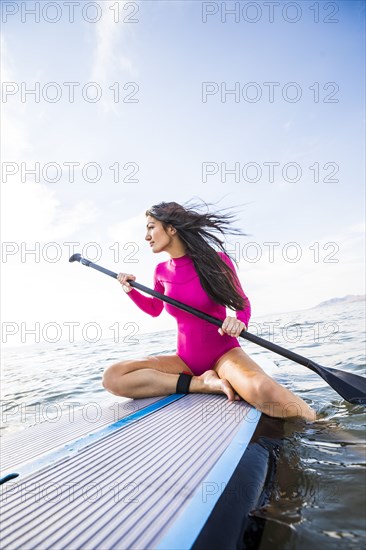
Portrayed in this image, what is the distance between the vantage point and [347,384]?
2598mm

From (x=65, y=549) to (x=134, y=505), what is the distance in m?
0.26

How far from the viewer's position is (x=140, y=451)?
5.27 feet

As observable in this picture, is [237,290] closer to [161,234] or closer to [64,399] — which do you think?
[161,234]

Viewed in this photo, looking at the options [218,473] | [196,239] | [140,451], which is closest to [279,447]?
[218,473]

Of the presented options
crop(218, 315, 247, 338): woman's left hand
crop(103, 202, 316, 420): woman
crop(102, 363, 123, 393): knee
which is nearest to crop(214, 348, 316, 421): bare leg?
crop(103, 202, 316, 420): woman

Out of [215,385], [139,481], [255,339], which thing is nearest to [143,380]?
[215,385]

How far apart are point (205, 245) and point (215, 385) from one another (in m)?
1.26

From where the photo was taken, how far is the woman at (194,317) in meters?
2.54

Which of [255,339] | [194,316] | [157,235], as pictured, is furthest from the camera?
[157,235]

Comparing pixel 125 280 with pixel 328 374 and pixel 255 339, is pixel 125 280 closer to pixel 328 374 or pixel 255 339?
pixel 255 339

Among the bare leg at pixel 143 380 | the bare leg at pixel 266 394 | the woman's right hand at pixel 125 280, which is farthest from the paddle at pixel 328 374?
the woman's right hand at pixel 125 280

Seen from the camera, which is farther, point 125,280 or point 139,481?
point 125,280

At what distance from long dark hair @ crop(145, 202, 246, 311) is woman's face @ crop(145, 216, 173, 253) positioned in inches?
1.7

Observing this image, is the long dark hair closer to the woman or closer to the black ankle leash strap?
the woman
